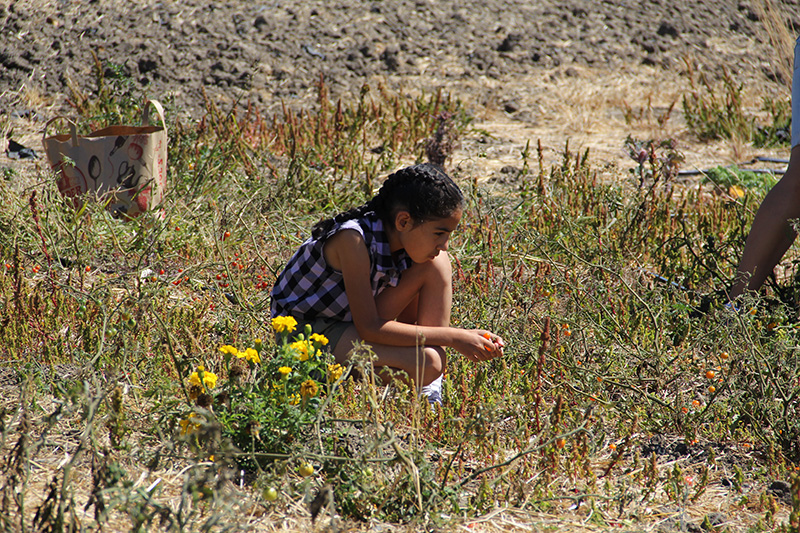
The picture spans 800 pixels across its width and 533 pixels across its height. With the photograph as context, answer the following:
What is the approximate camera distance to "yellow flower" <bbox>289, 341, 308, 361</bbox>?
6.56 feet

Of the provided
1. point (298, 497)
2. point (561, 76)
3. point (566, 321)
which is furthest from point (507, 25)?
point (298, 497)

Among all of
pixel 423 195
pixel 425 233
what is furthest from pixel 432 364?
pixel 423 195

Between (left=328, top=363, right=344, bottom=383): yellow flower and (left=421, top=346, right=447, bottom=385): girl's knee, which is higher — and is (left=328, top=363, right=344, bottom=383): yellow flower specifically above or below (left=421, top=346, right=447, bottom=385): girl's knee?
above

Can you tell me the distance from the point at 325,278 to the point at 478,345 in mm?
629

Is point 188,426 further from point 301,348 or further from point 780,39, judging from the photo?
point 780,39

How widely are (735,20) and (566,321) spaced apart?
9005 millimetres

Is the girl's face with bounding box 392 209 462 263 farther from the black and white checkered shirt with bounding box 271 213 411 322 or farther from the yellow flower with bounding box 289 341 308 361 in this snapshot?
the yellow flower with bounding box 289 341 308 361

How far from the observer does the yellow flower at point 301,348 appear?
1998mm

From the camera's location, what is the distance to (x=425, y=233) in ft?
8.58

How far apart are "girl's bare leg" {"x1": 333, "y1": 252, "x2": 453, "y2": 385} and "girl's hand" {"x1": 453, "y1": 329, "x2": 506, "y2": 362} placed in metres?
0.16

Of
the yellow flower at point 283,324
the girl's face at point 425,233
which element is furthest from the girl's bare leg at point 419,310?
the yellow flower at point 283,324

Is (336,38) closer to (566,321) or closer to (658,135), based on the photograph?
(658,135)

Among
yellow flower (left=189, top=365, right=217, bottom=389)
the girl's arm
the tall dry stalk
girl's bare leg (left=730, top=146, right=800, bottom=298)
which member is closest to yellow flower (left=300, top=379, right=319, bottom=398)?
yellow flower (left=189, top=365, right=217, bottom=389)

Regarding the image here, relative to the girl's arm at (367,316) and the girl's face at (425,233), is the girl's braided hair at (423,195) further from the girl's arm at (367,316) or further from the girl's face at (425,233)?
the girl's arm at (367,316)
